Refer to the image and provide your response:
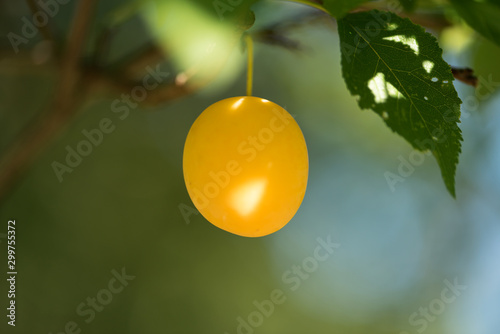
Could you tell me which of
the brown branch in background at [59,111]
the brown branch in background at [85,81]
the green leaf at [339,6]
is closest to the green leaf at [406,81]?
the green leaf at [339,6]

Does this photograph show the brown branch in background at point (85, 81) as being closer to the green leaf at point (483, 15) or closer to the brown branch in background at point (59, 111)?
the brown branch in background at point (59, 111)

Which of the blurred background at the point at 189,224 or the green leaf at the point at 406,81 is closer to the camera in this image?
the green leaf at the point at 406,81

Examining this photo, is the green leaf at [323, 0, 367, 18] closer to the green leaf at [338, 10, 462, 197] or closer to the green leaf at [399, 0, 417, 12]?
the green leaf at [338, 10, 462, 197]

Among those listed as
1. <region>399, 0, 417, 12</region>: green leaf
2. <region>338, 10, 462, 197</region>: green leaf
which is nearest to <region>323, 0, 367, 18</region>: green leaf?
<region>338, 10, 462, 197</region>: green leaf

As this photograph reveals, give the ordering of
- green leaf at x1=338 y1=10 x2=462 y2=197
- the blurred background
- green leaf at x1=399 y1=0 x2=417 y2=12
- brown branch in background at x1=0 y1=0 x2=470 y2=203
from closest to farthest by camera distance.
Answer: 1. green leaf at x1=338 y1=10 x2=462 y2=197
2. green leaf at x1=399 y1=0 x2=417 y2=12
3. brown branch in background at x1=0 y1=0 x2=470 y2=203
4. the blurred background

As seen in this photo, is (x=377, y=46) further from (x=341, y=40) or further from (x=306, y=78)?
(x=306, y=78)

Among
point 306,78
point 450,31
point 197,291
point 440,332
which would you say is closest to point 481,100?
point 450,31
